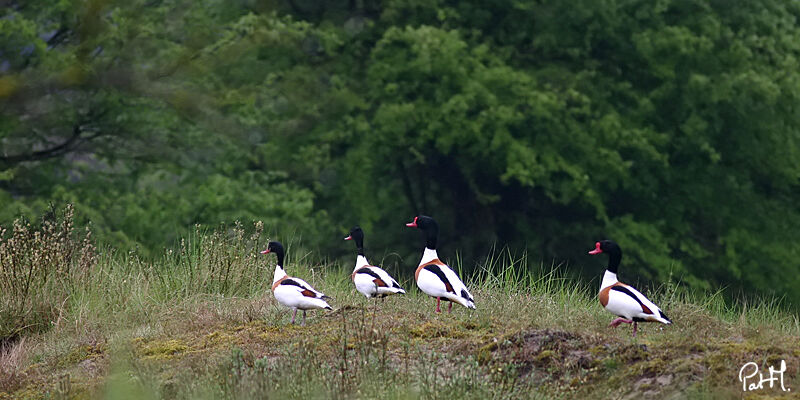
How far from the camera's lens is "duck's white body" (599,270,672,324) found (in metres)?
6.49

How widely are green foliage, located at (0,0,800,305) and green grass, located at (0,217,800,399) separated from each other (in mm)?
7848

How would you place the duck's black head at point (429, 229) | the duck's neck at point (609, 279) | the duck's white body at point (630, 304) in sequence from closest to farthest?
the duck's white body at point (630, 304)
the duck's neck at point (609, 279)
the duck's black head at point (429, 229)

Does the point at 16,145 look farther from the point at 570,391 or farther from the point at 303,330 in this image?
the point at 570,391

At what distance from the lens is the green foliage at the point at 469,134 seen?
59.0 feet

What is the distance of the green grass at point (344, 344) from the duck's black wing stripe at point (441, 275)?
0.34m

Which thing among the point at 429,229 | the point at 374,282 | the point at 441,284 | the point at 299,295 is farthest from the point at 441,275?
the point at 299,295

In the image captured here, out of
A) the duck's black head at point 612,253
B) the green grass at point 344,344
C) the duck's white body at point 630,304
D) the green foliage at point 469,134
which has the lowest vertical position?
the green foliage at point 469,134

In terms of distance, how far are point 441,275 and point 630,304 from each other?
1.43 m

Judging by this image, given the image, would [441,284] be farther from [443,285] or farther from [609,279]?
[609,279]

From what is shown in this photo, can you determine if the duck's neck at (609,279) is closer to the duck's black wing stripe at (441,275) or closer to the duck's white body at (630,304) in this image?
the duck's white body at (630,304)

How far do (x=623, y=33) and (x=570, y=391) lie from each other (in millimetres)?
15708

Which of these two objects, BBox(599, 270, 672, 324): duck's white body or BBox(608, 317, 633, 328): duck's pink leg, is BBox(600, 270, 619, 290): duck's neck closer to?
BBox(599, 270, 672, 324): duck's white body

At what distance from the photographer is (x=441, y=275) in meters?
7.30

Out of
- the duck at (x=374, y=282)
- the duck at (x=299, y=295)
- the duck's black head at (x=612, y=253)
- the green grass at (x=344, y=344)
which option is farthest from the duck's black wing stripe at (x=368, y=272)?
the duck's black head at (x=612, y=253)
